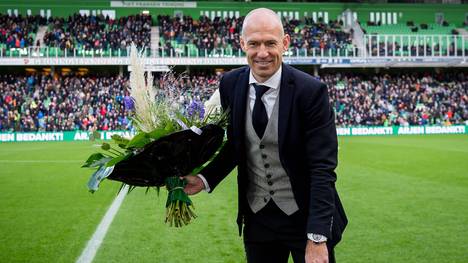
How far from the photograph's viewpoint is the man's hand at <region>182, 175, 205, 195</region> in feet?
10.9

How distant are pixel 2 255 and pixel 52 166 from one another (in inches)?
424

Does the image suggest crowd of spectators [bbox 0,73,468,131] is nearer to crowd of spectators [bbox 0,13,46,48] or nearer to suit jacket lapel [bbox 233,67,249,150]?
crowd of spectators [bbox 0,13,46,48]

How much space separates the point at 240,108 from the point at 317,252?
36.1 inches

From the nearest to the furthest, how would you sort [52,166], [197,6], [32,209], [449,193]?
[32,209]
[449,193]
[52,166]
[197,6]

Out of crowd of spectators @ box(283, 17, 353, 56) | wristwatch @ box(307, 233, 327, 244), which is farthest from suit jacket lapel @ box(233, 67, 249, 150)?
crowd of spectators @ box(283, 17, 353, 56)

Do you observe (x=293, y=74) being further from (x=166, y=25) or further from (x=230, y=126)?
(x=166, y=25)

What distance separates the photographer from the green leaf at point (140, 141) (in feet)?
10.3

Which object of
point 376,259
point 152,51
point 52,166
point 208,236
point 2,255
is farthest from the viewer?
point 152,51

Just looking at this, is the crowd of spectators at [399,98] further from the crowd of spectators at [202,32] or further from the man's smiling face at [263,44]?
the man's smiling face at [263,44]

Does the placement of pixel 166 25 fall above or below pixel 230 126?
above

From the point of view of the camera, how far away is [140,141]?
3.15 meters

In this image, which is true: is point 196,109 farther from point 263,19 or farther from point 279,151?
point 263,19

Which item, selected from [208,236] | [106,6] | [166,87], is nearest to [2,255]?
[208,236]

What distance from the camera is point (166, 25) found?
44.4 m
